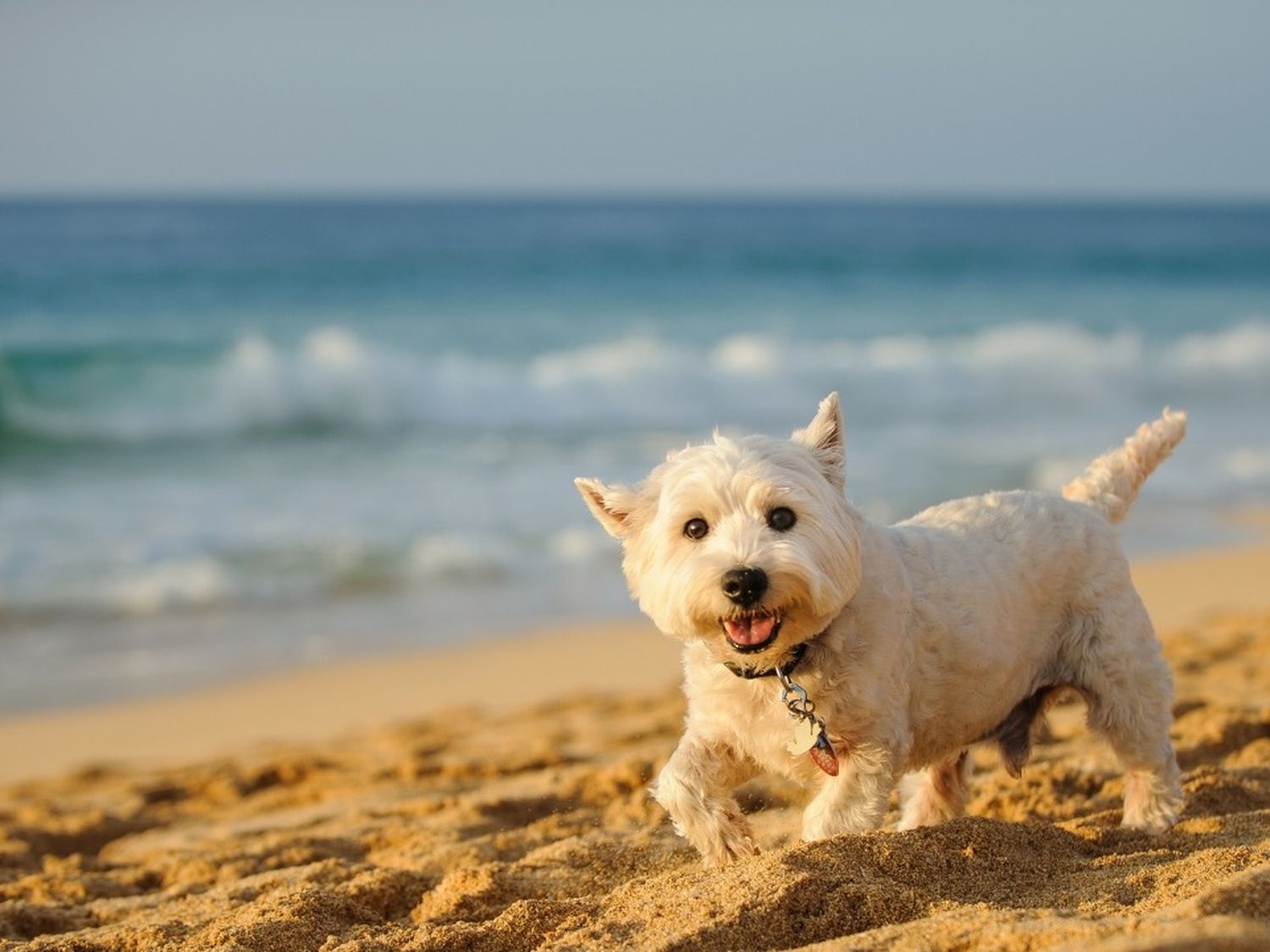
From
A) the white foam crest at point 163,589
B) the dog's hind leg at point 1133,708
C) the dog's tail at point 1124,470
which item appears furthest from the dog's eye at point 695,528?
the white foam crest at point 163,589

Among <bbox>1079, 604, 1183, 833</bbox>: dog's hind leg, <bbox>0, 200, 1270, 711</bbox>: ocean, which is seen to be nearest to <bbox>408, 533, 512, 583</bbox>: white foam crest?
<bbox>0, 200, 1270, 711</bbox>: ocean

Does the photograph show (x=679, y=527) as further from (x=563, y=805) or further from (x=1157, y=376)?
(x=1157, y=376)

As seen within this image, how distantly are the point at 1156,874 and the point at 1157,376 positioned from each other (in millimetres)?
20372

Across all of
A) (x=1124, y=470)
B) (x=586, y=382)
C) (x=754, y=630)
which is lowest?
(x=754, y=630)

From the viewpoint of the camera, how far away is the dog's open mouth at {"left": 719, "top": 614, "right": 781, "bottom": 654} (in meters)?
3.71

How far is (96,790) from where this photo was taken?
22.6 feet

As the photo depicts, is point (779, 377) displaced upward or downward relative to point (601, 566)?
upward

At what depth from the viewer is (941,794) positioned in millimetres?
4852

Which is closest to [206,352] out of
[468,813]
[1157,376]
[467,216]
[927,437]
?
[927,437]

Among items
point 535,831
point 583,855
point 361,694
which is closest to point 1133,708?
point 583,855

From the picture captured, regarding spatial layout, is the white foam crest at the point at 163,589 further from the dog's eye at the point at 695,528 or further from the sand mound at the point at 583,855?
the dog's eye at the point at 695,528

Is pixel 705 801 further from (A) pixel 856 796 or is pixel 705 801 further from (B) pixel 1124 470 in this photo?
(B) pixel 1124 470

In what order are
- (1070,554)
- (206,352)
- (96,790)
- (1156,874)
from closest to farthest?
1. (1156,874)
2. (1070,554)
3. (96,790)
4. (206,352)

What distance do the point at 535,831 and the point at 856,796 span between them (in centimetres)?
163
